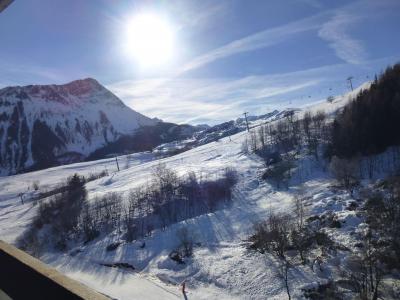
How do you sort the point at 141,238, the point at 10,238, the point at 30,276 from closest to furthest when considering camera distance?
the point at 30,276
the point at 141,238
the point at 10,238

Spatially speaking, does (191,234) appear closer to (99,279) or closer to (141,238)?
(141,238)

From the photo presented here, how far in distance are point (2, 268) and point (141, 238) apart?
53023 mm

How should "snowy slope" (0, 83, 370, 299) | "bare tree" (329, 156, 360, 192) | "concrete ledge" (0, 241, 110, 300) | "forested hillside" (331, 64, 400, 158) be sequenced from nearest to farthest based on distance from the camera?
"concrete ledge" (0, 241, 110, 300)
"snowy slope" (0, 83, 370, 299)
"bare tree" (329, 156, 360, 192)
"forested hillside" (331, 64, 400, 158)

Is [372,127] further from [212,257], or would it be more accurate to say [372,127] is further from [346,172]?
[212,257]

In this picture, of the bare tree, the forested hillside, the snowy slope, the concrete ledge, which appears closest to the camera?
the concrete ledge

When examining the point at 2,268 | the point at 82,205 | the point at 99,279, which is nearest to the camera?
the point at 2,268

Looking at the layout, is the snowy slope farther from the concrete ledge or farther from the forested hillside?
the concrete ledge

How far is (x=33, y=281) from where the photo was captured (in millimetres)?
2084

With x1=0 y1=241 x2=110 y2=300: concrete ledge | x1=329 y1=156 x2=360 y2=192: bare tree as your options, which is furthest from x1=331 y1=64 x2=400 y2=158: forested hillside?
x1=0 y1=241 x2=110 y2=300: concrete ledge

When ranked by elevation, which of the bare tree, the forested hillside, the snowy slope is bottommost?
the snowy slope

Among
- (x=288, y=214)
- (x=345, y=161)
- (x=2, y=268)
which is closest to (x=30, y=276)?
(x=2, y=268)

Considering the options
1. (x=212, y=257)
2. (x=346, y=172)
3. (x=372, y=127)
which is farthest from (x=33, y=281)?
(x=372, y=127)

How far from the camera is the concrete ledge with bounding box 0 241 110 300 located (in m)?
1.84

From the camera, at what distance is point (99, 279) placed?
140 ft
